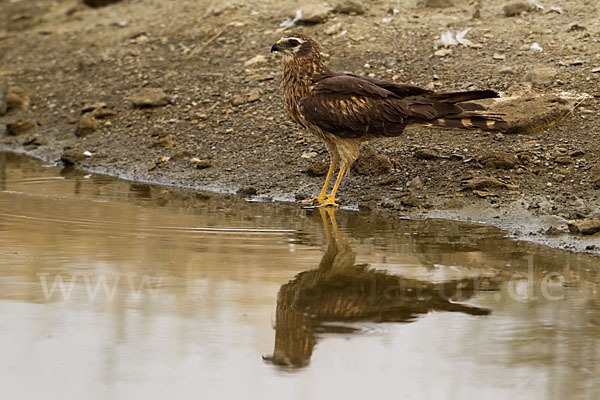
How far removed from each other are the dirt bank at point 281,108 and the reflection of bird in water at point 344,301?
159 cm

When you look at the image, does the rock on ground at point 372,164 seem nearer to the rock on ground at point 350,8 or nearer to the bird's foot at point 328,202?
the bird's foot at point 328,202

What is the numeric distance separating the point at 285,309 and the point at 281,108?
5126 mm

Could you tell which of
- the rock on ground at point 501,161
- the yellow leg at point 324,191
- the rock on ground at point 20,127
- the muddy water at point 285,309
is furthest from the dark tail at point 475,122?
the rock on ground at point 20,127

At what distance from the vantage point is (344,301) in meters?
4.43

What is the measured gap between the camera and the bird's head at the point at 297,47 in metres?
7.27

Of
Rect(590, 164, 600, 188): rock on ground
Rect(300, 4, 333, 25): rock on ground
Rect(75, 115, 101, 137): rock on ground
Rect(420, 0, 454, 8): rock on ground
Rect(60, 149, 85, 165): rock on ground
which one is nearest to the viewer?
Rect(590, 164, 600, 188): rock on ground

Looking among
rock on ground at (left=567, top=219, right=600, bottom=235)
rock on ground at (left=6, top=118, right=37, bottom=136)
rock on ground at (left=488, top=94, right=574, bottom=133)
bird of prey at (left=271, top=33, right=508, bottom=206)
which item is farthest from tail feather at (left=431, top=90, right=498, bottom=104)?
rock on ground at (left=6, top=118, right=37, bottom=136)

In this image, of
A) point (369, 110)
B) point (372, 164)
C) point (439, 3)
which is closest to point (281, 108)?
point (372, 164)

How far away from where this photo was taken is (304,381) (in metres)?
3.35

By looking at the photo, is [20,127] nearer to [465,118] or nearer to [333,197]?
[333,197]

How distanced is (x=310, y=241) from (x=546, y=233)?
69.6 inches

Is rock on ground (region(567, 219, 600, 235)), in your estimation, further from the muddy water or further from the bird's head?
the bird's head

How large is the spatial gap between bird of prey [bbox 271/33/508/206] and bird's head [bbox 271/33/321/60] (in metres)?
0.25

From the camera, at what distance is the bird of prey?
685cm
